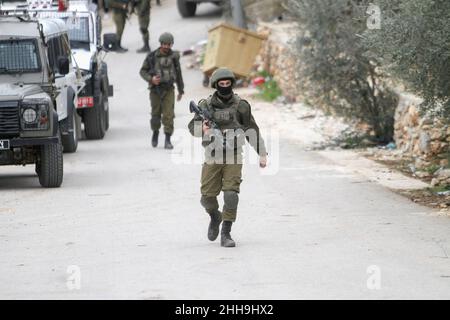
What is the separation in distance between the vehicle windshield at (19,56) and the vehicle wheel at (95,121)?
502cm

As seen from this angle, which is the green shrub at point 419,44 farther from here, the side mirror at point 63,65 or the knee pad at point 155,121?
the knee pad at point 155,121

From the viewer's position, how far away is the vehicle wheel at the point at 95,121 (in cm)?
2205

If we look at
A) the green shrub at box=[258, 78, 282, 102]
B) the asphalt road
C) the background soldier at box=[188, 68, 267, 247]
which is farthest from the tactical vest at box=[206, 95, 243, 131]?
the green shrub at box=[258, 78, 282, 102]

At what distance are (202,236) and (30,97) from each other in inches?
190

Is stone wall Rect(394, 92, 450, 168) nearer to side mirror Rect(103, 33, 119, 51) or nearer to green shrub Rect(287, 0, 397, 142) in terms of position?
green shrub Rect(287, 0, 397, 142)

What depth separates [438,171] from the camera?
16.6 metres

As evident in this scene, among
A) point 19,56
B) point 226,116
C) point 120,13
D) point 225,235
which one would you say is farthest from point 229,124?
point 120,13

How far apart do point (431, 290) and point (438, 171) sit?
786 cm

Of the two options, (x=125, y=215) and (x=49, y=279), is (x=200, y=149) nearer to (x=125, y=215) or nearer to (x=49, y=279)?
(x=125, y=215)

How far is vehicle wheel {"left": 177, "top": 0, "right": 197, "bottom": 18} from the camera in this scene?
36625 mm

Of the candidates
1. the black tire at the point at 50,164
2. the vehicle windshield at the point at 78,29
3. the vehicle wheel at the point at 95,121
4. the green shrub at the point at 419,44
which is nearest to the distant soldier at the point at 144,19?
the vehicle windshield at the point at 78,29

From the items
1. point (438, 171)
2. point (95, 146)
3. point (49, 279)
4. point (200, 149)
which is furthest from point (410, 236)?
point (95, 146)

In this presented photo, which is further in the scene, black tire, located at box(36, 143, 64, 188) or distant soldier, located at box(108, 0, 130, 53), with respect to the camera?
distant soldier, located at box(108, 0, 130, 53)

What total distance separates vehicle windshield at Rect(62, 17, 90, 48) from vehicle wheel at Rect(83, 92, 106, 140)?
4.40 ft
